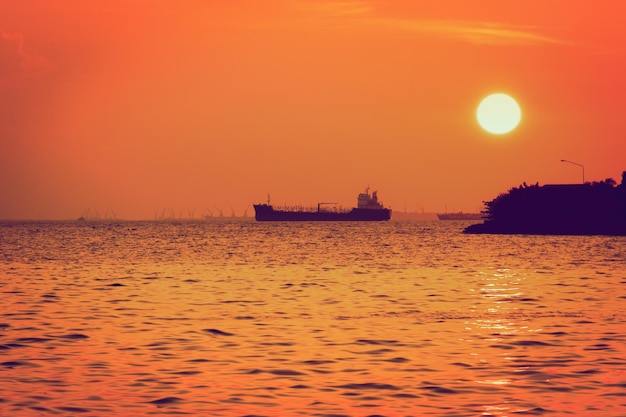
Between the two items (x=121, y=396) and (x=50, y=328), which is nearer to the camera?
(x=121, y=396)

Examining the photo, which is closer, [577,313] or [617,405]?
[617,405]

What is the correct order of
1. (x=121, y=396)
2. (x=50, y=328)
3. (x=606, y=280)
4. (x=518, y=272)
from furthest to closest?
1. (x=518, y=272)
2. (x=606, y=280)
3. (x=50, y=328)
4. (x=121, y=396)

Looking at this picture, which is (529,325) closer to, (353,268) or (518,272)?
(518,272)

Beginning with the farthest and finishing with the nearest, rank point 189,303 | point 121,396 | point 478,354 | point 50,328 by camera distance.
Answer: point 189,303 → point 50,328 → point 478,354 → point 121,396

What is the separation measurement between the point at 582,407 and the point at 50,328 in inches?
813

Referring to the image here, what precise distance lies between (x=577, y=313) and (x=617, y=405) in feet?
65.0

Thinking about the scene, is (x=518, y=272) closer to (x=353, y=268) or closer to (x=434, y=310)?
(x=353, y=268)

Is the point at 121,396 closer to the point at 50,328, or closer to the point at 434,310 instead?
the point at 50,328

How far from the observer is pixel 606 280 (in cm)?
6122

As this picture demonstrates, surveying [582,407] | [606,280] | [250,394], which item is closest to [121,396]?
[250,394]

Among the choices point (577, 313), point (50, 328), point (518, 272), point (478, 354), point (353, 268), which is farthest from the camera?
point (353, 268)

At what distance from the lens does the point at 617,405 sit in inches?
775

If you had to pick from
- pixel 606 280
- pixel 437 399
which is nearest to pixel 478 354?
pixel 437 399

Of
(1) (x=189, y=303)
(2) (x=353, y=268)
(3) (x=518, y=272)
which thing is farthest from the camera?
(2) (x=353, y=268)
